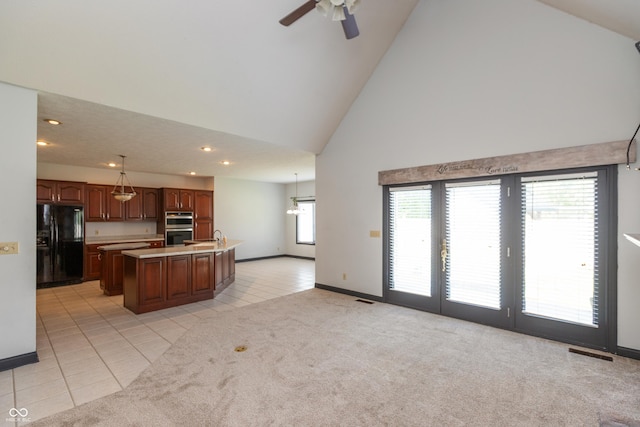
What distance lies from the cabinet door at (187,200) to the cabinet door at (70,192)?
2173 millimetres

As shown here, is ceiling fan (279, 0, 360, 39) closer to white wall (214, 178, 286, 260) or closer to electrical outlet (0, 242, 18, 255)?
electrical outlet (0, 242, 18, 255)

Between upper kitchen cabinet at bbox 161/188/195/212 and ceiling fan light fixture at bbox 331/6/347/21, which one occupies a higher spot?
ceiling fan light fixture at bbox 331/6/347/21

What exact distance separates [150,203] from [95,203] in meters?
1.23

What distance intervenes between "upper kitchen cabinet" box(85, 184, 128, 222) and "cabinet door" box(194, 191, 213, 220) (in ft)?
5.83

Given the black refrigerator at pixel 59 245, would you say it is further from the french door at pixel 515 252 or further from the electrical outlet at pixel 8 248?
the french door at pixel 515 252

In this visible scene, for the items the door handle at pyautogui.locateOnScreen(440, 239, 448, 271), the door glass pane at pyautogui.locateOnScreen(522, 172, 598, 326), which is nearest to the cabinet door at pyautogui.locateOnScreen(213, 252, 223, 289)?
the door handle at pyautogui.locateOnScreen(440, 239, 448, 271)

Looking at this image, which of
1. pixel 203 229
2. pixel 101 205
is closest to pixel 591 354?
pixel 203 229

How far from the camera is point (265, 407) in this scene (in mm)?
2271

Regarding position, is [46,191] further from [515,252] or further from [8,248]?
[515,252]

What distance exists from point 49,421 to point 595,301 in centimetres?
518

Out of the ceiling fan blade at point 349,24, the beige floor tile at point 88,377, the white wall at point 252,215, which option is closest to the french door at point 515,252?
the ceiling fan blade at point 349,24

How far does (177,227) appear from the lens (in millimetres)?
8078

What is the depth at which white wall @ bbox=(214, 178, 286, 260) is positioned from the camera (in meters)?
9.22

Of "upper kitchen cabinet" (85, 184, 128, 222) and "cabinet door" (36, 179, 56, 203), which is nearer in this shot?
"cabinet door" (36, 179, 56, 203)
